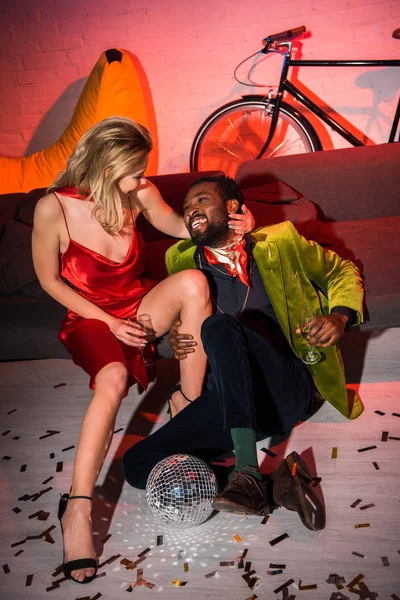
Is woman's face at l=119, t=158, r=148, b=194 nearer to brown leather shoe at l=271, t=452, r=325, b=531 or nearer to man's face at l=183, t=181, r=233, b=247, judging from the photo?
man's face at l=183, t=181, r=233, b=247

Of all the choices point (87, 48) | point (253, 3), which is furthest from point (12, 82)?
point (253, 3)

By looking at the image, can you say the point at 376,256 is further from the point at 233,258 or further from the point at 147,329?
the point at 147,329

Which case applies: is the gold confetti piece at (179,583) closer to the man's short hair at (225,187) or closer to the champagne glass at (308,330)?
the champagne glass at (308,330)

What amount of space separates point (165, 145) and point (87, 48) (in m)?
0.85

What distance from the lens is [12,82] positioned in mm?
5023

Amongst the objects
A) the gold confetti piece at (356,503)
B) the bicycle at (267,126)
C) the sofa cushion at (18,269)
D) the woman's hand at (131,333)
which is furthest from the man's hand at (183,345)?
the bicycle at (267,126)

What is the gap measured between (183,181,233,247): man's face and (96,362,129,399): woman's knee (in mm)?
504

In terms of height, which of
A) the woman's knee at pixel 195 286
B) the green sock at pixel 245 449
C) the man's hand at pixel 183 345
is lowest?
the green sock at pixel 245 449

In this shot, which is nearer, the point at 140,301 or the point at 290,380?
the point at 290,380

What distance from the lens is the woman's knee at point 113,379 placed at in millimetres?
2164

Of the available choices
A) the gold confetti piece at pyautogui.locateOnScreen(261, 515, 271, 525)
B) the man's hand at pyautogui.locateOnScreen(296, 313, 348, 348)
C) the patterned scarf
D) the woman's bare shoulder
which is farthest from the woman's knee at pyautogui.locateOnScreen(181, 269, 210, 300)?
the gold confetti piece at pyautogui.locateOnScreen(261, 515, 271, 525)

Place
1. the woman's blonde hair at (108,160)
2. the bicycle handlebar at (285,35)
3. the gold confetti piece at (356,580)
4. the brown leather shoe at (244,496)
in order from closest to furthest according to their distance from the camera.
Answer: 1. the gold confetti piece at (356,580)
2. the brown leather shoe at (244,496)
3. the woman's blonde hair at (108,160)
4. the bicycle handlebar at (285,35)

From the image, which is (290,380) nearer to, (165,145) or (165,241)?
(165,241)

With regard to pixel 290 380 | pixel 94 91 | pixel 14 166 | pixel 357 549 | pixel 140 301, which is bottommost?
pixel 357 549
